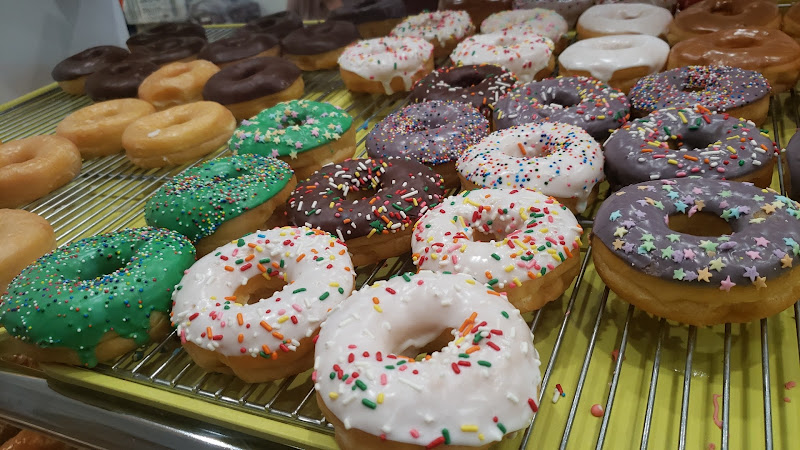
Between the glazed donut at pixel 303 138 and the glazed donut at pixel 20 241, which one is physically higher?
the glazed donut at pixel 303 138

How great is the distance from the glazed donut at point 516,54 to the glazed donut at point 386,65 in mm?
213

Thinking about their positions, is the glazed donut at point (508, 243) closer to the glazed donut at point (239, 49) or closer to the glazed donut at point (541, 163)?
the glazed donut at point (541, 163)

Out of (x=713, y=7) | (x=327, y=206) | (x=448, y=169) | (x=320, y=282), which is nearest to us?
(x=320, y=282)

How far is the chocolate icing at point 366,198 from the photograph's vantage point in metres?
1.88

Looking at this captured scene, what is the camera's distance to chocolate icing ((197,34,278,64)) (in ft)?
11.7

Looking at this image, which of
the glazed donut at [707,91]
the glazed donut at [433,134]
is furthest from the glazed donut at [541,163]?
the glazed donut at [707,91]

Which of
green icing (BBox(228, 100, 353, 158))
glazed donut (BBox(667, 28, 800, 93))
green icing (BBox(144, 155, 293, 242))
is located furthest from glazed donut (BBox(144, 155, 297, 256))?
glazed donut (BBox(667, 28, 800, 93))

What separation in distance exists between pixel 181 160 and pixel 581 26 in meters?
2.34

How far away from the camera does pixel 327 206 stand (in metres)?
1.95

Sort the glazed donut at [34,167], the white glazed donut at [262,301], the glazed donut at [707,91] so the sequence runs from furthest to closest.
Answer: the glazed donut at [34,167]
the glazed donut at [707,91]
the white glazed donut at [262,301]

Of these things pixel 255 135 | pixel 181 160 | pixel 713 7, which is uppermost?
pixel 713 7

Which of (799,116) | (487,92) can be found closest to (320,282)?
(487,92)

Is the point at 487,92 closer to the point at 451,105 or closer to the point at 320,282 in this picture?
the point at 451,105

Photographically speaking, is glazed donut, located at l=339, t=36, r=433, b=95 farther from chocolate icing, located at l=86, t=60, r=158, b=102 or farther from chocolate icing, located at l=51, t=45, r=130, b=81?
chocolate icing, located at l=51, t=45, r=130, b=81
